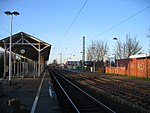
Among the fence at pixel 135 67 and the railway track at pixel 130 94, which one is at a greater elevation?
the fence at pixel 135 67

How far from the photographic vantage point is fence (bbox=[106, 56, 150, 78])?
43.3 metres

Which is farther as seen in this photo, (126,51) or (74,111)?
(126,51)

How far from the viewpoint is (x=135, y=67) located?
48.6 m

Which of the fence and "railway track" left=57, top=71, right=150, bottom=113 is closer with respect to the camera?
"railway track" left=57, top=71, right=150, bottom=113

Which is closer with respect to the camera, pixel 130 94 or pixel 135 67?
pixel 130 94

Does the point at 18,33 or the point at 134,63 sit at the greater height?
the point at 18,33

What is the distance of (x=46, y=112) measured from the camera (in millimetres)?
10438

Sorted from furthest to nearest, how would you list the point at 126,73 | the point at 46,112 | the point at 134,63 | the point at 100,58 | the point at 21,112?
the point at 100,58 < the point at 126,73 < the point at 134,63 < the point at 46,112 < the point at 21,112

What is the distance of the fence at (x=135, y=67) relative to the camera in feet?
142

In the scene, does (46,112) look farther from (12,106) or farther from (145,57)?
(145,57)

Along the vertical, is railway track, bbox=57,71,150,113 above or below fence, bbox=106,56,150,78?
below

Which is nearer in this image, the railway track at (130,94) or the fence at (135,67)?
the railway track at (130,94)

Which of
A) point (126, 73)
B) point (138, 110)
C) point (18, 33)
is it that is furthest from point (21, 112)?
point (126, 73)

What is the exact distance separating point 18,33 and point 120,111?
2399 centimetres
